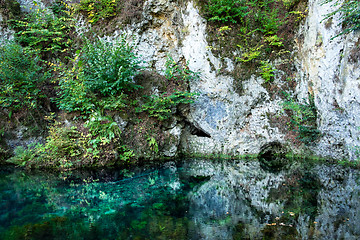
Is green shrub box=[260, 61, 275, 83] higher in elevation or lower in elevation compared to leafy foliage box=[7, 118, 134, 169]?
higher

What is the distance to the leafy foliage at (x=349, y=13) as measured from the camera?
648cm

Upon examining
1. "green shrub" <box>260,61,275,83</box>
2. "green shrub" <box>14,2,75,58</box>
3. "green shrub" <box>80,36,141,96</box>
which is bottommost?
"green shrub" <box>80,36,141,96</box>

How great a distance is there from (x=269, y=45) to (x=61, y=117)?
9.77m

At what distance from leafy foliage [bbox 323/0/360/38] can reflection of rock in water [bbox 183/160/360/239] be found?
455 cm

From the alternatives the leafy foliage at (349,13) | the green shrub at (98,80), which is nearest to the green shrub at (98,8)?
the green shrub at (98,80)

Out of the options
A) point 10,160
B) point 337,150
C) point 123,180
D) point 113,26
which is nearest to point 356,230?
point 337,150

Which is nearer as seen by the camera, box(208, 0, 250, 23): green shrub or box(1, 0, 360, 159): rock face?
box(1, 0, 360, 159): rock face

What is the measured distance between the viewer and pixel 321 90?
7977 millimetres

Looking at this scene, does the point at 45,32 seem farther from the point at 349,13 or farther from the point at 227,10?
the point at 349,13

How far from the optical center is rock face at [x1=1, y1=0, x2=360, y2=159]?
7469mm

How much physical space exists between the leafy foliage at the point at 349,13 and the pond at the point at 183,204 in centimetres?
454

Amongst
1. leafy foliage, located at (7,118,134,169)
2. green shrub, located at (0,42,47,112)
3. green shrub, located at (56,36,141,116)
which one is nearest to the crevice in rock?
leafy foliage, located at (7,118,134,169)

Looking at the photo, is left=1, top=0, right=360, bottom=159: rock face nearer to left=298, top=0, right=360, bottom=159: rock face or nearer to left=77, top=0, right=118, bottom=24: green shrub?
left=298, top=0, right=360, bottom=159: rock face

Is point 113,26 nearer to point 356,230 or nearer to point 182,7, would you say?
point 182,7
